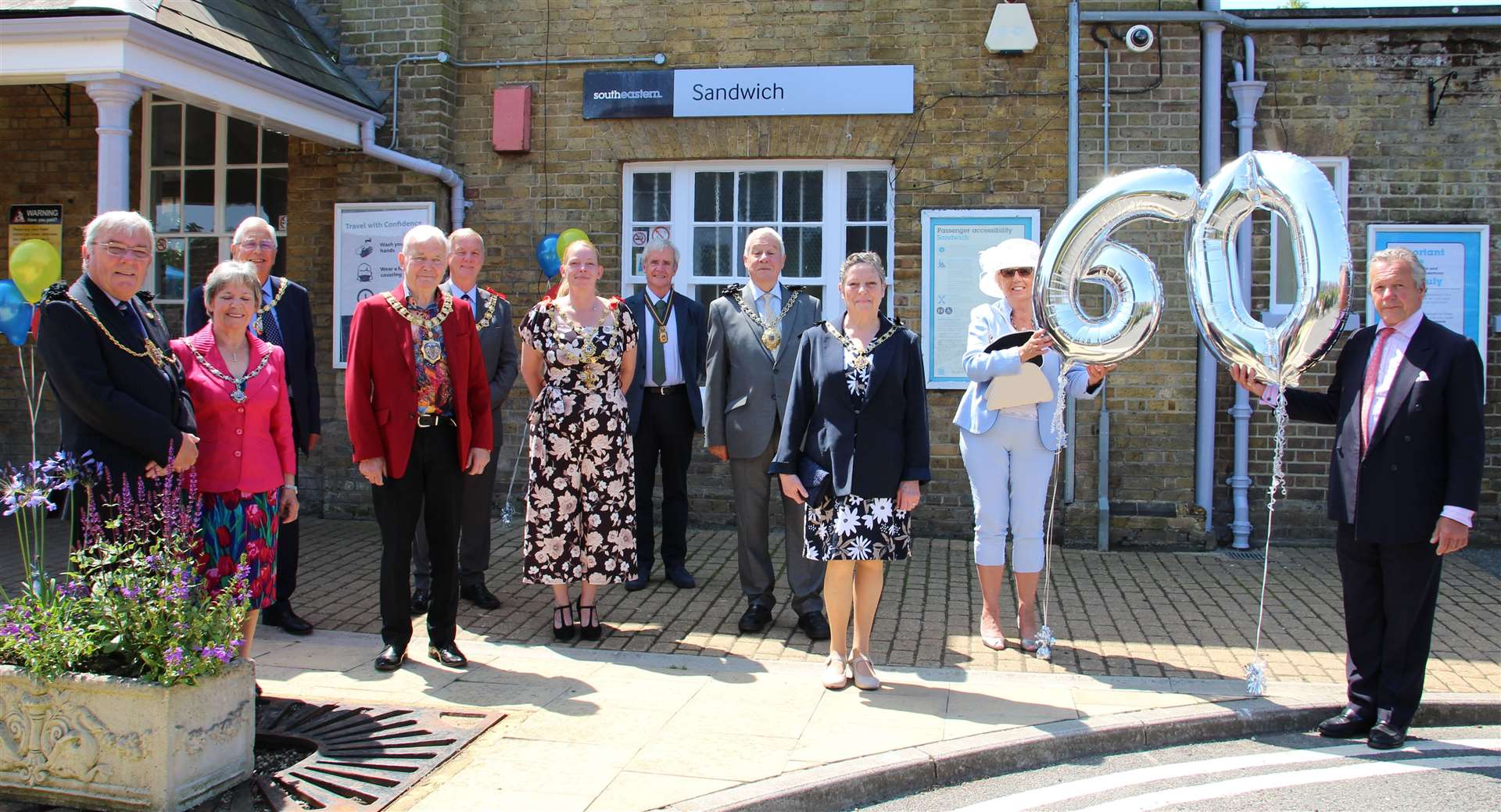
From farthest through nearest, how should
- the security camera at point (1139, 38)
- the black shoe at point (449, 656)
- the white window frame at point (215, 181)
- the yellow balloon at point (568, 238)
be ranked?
the white window frame at point (215, 181)
the yellow balloon at point (568, 238)
the security camera at point (1139, 38)
the black shoe at point (449, 656)

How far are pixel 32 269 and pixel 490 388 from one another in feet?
14.5

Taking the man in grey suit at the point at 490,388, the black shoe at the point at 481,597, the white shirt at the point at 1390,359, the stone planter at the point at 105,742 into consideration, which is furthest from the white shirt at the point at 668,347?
the stone planter at the point at 105,742

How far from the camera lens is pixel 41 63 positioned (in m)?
7.18

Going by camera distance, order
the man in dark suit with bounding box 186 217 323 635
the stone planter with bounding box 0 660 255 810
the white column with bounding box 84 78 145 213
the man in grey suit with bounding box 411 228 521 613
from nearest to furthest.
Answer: the stone planter with bounding box 0 660 255 810 → the man in dark suit with bounding box 186 217 323 635 → the man in grey suit with bounding box 411 228 521 613 → the white column with bounding box 84 78 145 213

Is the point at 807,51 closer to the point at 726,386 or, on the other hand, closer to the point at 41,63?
the point at 726,386

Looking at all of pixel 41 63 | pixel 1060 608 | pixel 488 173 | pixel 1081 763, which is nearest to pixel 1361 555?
pixel 1081 763

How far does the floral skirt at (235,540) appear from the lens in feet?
15.1

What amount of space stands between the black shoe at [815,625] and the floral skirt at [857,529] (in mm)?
938

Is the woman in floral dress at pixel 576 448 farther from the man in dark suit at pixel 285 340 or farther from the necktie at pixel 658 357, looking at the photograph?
the man in dark suit at pixel 285 340

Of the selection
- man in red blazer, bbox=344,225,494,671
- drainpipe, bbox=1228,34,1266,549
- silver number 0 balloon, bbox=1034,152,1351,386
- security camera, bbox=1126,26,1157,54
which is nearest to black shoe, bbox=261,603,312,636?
man in red blazer, bbox=344,225,494,671

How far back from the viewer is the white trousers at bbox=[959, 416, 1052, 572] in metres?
5.64

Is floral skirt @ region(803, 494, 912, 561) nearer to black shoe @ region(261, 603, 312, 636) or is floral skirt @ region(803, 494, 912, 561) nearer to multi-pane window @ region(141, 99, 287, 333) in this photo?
black shoe @ region(261, 603, 312, 636)

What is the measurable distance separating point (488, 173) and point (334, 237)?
1.36 m

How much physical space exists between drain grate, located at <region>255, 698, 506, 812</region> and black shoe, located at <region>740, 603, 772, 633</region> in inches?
67.4
